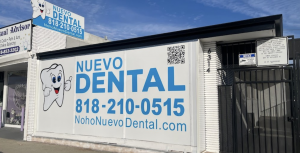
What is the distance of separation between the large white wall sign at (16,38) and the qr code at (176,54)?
5.99 m

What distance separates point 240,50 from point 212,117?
2.15 m

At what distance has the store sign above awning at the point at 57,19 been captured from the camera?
1045 centimetres

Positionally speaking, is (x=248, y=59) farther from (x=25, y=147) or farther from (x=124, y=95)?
(x=25, y=147)

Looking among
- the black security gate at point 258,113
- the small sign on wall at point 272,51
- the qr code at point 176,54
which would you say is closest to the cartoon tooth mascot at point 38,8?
the qr code at point 176,54

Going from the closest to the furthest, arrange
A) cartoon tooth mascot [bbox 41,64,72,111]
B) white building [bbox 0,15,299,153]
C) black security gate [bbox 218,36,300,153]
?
black security gate [bbox 218,36,300,153]
white building [bbox 0,15,299,153]
cartoon tooth mascot [bbox 41,64,72,111]

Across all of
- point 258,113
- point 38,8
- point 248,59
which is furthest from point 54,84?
point 258,113

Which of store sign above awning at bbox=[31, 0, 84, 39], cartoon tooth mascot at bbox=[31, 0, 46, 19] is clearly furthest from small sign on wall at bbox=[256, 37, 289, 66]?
cartoon tooth mascot at bbox=[31, 0, 46, 19]

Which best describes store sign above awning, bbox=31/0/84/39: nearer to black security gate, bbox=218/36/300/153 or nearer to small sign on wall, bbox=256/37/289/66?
black security gate, bbox=218/36/300/153

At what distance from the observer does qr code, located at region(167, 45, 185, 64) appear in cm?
671

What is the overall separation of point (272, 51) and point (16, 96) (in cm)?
1137

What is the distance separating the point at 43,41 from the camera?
401 inches

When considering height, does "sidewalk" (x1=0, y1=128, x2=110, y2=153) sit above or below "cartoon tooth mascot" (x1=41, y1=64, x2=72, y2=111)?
below

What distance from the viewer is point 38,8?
1048 cm

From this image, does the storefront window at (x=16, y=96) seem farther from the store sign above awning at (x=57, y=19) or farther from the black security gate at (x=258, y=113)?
the black security gate at (x=258, y=113)
